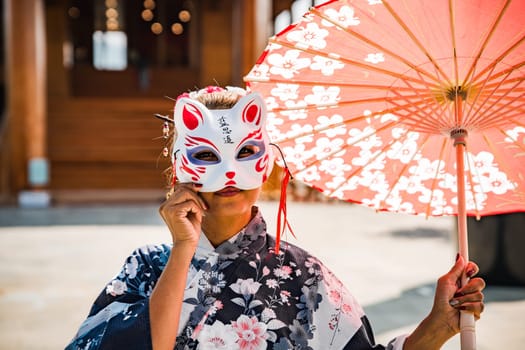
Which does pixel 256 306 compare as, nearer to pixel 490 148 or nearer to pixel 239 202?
pixel 239 202

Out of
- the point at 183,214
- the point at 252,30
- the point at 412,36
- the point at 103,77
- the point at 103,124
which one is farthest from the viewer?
the point at 103,77

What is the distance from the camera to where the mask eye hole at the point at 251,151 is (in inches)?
54.2

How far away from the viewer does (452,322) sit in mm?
1391

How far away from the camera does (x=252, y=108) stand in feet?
4.52

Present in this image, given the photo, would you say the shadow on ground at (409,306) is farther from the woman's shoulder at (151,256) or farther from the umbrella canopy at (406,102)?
the woman's shoulder at (151,256)

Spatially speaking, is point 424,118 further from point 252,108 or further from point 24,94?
point 24,94

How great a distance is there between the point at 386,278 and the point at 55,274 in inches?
106

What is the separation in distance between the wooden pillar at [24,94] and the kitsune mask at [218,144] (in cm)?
997

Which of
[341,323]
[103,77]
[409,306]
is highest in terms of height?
[103,77]

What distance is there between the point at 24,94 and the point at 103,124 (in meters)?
3.51

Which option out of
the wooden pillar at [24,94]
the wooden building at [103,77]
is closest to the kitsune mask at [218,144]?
the wooden building at [103,77]

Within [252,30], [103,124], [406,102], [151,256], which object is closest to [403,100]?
[406,102]

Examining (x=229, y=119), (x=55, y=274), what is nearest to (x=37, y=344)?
(x=55, y=274)

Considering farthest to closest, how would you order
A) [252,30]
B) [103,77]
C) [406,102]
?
[103,77], [252,30], [406,102]
